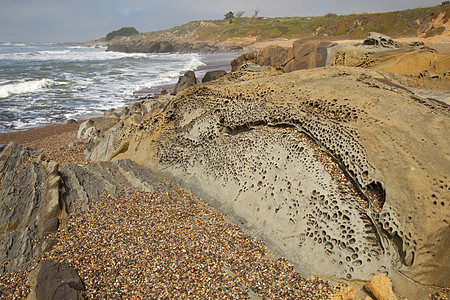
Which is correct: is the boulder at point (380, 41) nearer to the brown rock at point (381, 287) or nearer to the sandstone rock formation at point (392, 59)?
the sandstone rock formation at point (392, 59)

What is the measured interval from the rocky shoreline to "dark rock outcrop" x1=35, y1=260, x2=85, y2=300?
0.05ft

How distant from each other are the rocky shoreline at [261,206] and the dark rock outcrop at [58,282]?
0.02m

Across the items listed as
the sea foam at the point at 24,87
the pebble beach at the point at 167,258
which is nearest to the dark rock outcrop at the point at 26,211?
the pebble beach at the point at 167,258

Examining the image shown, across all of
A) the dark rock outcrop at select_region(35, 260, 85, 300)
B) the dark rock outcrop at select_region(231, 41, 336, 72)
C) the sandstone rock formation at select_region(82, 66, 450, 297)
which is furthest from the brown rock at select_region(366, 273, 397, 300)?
the dark rock outcrop at select_region(231, 41, 336, 72)

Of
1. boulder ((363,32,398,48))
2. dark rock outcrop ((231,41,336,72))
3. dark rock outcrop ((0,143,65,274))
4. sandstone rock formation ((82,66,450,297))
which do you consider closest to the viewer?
sandstone rock formation ((82,66,450,297))

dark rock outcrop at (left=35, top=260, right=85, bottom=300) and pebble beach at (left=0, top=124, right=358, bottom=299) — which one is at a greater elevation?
dark rock outcrop at (left=35, top=260, right=85, bottom=300)

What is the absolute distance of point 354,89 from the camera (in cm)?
462

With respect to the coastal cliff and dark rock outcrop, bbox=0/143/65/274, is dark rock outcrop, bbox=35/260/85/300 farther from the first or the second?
the coastal cliff

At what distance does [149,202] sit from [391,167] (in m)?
3.72

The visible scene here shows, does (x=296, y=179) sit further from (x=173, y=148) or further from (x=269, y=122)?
(x=173, y=148)

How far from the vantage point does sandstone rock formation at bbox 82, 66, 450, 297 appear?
3297mm

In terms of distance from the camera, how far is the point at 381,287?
309cm

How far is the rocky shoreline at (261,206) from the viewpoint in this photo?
330 cm

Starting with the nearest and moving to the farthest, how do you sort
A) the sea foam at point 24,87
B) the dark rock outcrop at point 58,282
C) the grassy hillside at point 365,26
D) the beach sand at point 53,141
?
the dark rock outcrop at point 58,282 < the beach sand at point 53,141 < the sea foam at point 24,87 < the grassy hillside at point 365,26
